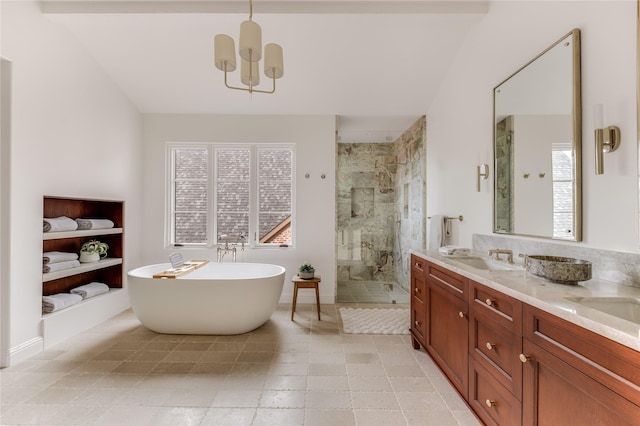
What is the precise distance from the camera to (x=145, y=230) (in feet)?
12.9

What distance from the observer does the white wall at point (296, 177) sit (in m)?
3.92

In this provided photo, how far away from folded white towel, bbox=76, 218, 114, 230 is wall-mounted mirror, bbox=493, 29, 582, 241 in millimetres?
3883

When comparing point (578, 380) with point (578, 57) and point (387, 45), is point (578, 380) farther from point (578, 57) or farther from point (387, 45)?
point (387, 45)

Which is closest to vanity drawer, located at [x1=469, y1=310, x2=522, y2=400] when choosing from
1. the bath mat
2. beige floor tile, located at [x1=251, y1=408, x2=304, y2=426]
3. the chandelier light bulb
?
beige floor tile, located at [x1=251, y1=408, x2=304, y2=426]

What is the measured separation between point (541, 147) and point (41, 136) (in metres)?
3.89

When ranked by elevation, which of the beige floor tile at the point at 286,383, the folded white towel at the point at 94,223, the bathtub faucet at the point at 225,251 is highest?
the folded white towel at the point at 94,223

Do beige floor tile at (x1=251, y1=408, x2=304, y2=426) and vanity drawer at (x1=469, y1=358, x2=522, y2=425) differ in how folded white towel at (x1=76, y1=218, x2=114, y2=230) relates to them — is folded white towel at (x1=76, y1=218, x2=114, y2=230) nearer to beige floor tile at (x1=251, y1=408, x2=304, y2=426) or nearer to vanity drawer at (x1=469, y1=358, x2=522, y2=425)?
beige floor tile at (x1=251, y1=408, x2=304, y2=426)

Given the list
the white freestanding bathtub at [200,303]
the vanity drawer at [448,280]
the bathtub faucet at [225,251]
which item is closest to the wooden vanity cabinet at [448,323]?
the vanity drawer at [448,280]

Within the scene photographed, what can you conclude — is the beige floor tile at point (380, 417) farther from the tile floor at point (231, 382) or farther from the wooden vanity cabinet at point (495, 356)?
the wooden vanity cabinet at point (495, 356)

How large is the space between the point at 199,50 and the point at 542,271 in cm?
350

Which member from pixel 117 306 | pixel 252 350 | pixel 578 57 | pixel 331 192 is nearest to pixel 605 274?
pixel 578 57

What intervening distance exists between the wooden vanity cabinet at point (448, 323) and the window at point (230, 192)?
2241 millimetres

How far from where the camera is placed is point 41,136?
250cm

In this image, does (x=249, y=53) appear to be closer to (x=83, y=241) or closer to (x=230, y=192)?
(x=230, y=192)
